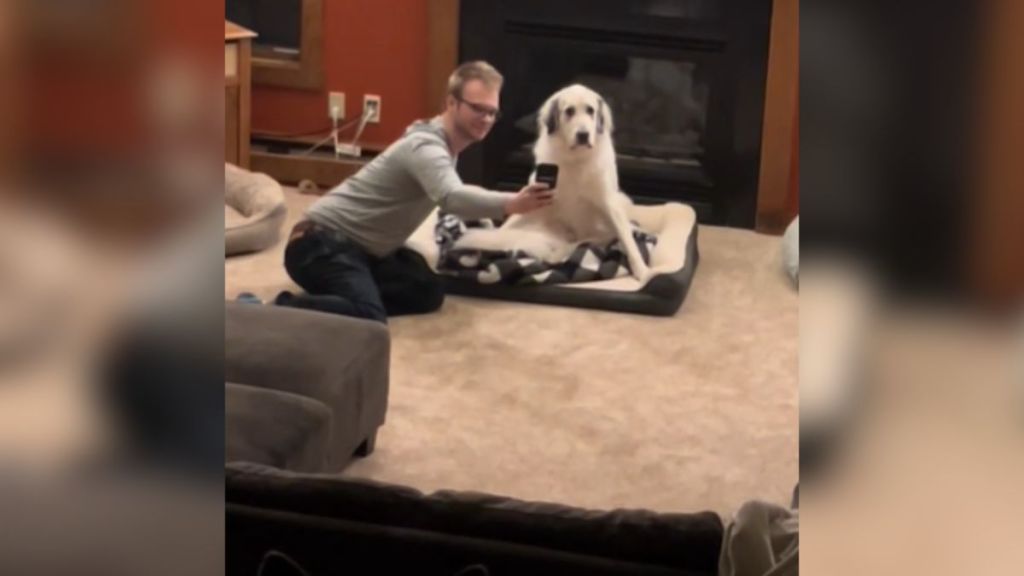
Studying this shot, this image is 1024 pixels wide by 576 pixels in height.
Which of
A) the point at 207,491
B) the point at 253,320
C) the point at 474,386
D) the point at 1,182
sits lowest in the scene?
the point at 474,386

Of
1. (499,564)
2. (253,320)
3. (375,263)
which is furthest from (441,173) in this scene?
(499,564)

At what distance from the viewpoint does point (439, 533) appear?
56.3 inches

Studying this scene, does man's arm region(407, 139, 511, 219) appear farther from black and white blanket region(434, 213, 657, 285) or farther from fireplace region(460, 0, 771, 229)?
fireplace region(460, 0, 771, 229)

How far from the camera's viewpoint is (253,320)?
2.57 meters

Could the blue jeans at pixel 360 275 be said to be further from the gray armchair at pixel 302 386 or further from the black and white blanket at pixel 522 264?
the gray armchair at pixel 302 386

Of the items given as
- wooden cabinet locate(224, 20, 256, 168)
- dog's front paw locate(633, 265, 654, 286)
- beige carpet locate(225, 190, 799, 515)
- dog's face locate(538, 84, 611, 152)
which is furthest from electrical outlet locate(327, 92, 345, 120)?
dog's front paw locate(633, 265, 654, 286)

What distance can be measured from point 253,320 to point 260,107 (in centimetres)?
255

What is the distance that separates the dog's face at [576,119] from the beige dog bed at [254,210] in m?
0.92

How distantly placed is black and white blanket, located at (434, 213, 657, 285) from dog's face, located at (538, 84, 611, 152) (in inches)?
13.0

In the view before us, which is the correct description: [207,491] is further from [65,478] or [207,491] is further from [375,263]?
[375,263]

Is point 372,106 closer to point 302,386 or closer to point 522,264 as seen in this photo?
point 522,264

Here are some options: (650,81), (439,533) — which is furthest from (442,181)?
(439,533)

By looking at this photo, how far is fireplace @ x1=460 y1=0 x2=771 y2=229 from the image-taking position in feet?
14.7

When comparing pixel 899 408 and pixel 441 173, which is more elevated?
pixel 899 408
